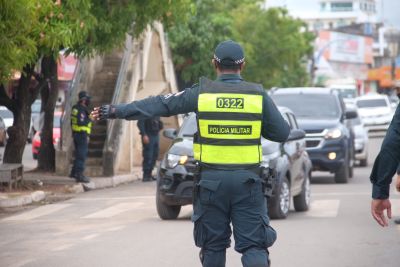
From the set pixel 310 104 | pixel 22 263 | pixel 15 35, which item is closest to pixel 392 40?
→ pixel 310 104

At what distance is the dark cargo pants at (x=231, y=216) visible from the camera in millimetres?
6984

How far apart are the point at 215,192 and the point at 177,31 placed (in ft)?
116

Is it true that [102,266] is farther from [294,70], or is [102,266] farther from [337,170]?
[294,70]

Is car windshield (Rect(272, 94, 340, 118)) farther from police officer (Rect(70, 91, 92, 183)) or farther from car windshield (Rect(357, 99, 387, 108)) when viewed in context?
car windshield (Rect(357, 99, 387, 108))

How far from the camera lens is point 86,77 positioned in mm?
27922

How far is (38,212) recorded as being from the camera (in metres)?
16.3

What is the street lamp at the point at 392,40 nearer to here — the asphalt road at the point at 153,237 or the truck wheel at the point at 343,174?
the truck wheel at the point at 343,174

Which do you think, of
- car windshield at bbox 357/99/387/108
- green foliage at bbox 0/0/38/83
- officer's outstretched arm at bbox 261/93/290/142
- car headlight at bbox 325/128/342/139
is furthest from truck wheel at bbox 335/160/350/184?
car windshield at bbox 357/99/387/108

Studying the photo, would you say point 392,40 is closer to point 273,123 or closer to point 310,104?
point 310,104

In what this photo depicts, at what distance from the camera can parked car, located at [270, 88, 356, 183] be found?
70.3 feet

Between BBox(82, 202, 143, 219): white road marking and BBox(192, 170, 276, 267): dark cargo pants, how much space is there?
8.22m

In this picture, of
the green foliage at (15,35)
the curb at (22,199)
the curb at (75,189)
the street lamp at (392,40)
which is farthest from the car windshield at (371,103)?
the street lamp at (392,40)

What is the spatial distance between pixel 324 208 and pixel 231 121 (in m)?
9.13

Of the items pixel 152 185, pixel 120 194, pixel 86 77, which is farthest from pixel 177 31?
pixel 120 194
